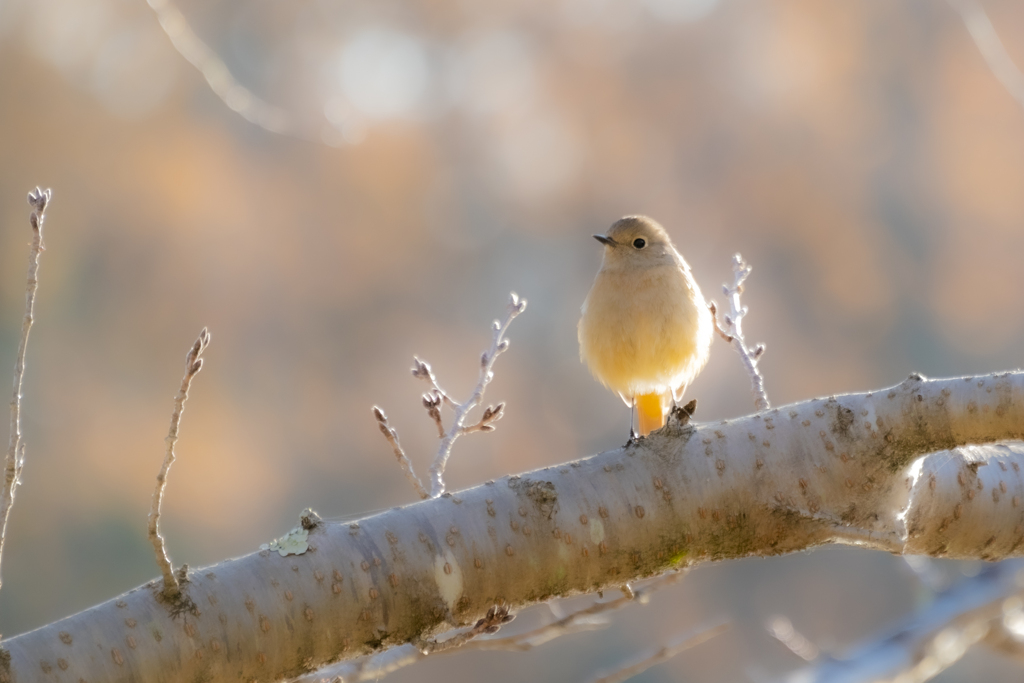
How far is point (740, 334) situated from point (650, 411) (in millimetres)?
1102

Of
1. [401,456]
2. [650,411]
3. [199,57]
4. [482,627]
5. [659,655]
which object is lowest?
[659,655]

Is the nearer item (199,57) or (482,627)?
(482,627)

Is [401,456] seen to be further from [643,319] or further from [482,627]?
[643,319]

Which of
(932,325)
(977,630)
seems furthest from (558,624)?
(932,325)

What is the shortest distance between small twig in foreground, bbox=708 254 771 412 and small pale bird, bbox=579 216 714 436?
381 mm

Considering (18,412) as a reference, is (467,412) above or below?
below

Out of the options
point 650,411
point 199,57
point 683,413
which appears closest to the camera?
point 683,413

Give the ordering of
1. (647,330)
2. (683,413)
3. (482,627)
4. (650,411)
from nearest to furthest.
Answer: (482,627), (683,413), (647,330), (650,411)

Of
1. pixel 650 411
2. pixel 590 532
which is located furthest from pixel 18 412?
pixel 650 411

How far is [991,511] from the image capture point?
1.56m

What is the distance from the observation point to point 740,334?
1971mm

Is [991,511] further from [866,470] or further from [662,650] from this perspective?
[662,650]

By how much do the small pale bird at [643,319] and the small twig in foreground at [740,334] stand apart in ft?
1.25

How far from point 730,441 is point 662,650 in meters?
0.70
